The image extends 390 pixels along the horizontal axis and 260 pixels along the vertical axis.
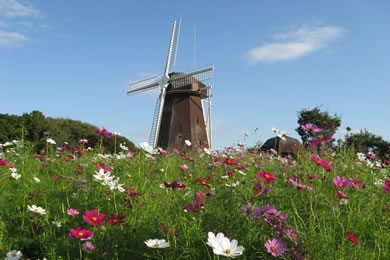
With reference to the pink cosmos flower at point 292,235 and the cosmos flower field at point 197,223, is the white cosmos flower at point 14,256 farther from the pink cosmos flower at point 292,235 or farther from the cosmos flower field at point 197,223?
the pink cosmos flower at point 292,235

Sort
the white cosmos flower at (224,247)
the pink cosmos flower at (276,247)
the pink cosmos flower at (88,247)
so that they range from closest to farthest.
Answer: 1. the white cosmos flower at (224,247)
2. the pink cosmos flower at (276,247)
3. the pink cosmos flower at (88,247)

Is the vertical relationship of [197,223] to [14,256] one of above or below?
above

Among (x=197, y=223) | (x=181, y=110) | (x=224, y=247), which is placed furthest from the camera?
(x=181, y=110)

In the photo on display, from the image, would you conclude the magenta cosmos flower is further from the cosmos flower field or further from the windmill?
the windmill

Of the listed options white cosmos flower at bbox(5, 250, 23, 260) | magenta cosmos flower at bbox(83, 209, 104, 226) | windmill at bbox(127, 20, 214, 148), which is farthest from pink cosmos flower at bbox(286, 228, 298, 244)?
windmill at bbox(127, 20, 214, 148)

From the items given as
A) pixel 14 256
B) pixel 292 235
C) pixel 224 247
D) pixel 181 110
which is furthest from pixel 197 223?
pixel 181 110

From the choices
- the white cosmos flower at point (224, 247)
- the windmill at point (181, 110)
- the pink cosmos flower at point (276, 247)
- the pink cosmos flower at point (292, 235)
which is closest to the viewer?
the white cosmos flower at point (224, 247)

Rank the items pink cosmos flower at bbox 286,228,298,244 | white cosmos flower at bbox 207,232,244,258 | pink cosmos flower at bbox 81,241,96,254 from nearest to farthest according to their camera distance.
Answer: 1. white cosmos flower at bbox 207,232,244,258
2. pink cosmos flower at bbox 286,228,298,244
3. pink cosmos flower at bbox 81,241,96,254

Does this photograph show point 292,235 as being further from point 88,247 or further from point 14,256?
point 14,256

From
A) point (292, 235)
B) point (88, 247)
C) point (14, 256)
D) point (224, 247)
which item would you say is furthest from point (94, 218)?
point (292, 235)

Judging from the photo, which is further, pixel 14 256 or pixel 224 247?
pixel 14 256

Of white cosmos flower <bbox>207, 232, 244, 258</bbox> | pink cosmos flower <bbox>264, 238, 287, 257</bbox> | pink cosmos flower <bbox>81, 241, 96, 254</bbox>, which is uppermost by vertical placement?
Result: white cosmos flower <bbox>207, 232, 244, 258</bbox>

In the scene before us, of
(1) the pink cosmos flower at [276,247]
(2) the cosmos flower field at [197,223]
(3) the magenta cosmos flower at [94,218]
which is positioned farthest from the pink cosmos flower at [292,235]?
(3) the magenta cosmos flower at [94,218]

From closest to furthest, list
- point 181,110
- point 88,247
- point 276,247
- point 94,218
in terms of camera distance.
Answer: point 276,247 → point 94,218 → point 88,247 → point 181,110
